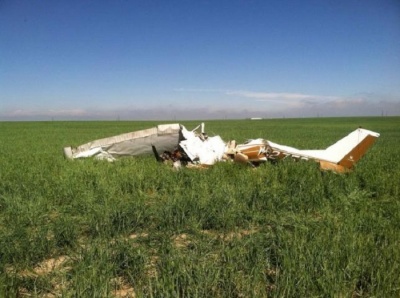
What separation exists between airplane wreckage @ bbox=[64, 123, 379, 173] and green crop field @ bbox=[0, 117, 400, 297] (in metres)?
1.12

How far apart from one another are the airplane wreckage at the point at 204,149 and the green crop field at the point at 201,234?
112cm

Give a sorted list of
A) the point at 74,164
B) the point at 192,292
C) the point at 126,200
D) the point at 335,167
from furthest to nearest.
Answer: the point at 74,164, the point at 335,167, the point at 126,200, the point at 192,292

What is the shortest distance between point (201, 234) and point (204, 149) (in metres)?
→ 5.76

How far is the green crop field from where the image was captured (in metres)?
3.04

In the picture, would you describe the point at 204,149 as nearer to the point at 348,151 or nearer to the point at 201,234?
the point at 348,151

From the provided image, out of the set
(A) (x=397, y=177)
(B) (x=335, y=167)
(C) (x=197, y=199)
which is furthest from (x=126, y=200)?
(A) (x=397, y=177)

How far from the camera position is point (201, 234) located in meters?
4.45

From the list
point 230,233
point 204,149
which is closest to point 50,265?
point 230,233

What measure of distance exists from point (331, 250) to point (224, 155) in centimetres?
669

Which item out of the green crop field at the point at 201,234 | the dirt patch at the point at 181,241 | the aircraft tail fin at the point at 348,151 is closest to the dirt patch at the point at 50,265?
the green crop field at the point at 201,234

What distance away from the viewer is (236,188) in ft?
22.6

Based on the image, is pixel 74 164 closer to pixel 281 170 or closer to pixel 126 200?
pixel 126 200

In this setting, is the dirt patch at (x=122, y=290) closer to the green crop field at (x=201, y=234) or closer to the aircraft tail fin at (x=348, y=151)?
the green crop field at (x=201, y=234)

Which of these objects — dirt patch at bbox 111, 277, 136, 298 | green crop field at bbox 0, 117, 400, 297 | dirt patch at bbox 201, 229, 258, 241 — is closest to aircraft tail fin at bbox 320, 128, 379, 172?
green crop field at bbox 0, 117, 400, 297
